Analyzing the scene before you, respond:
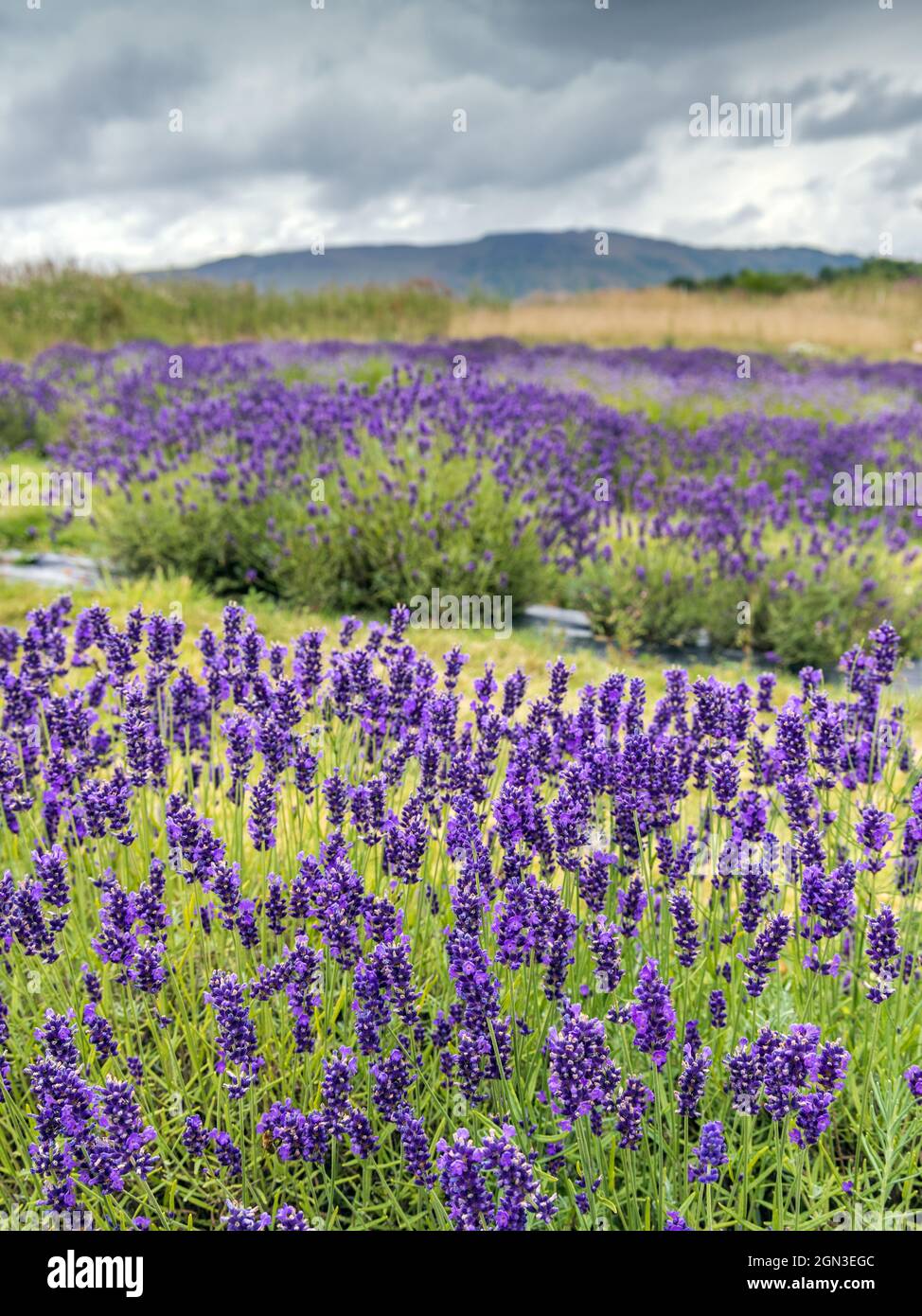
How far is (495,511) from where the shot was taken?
6.15 meters

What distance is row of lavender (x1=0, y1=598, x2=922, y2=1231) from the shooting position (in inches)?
59.3

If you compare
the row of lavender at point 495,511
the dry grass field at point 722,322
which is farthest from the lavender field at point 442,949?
the dry grass field at point 722,322

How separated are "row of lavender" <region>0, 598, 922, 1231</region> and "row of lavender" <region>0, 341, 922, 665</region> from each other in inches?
135

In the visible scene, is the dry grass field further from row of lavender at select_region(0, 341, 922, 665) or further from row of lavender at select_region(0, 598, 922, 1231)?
row of lavender at select_region(0, 598, 922, 1231)

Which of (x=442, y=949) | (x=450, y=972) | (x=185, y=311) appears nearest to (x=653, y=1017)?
(x=450, y=972)

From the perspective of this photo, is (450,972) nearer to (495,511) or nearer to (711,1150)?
(711,1150)

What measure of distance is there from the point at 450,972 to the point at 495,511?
479 centimetres

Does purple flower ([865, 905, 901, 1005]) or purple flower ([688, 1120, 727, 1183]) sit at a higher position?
purple flower ([865, 905, 901, 1005])

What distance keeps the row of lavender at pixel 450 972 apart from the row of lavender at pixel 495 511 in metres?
3.43

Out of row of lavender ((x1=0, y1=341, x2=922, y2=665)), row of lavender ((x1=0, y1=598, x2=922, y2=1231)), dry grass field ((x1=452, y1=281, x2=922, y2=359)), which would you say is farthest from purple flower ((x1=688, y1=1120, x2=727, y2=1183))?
dry grass field ((x1=452, y1=281, x2=922, y2=359))

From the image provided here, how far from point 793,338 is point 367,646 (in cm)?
2441

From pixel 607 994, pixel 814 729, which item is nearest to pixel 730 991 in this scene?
pixel 607 994

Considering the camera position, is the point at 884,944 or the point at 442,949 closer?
the point at 884,944
